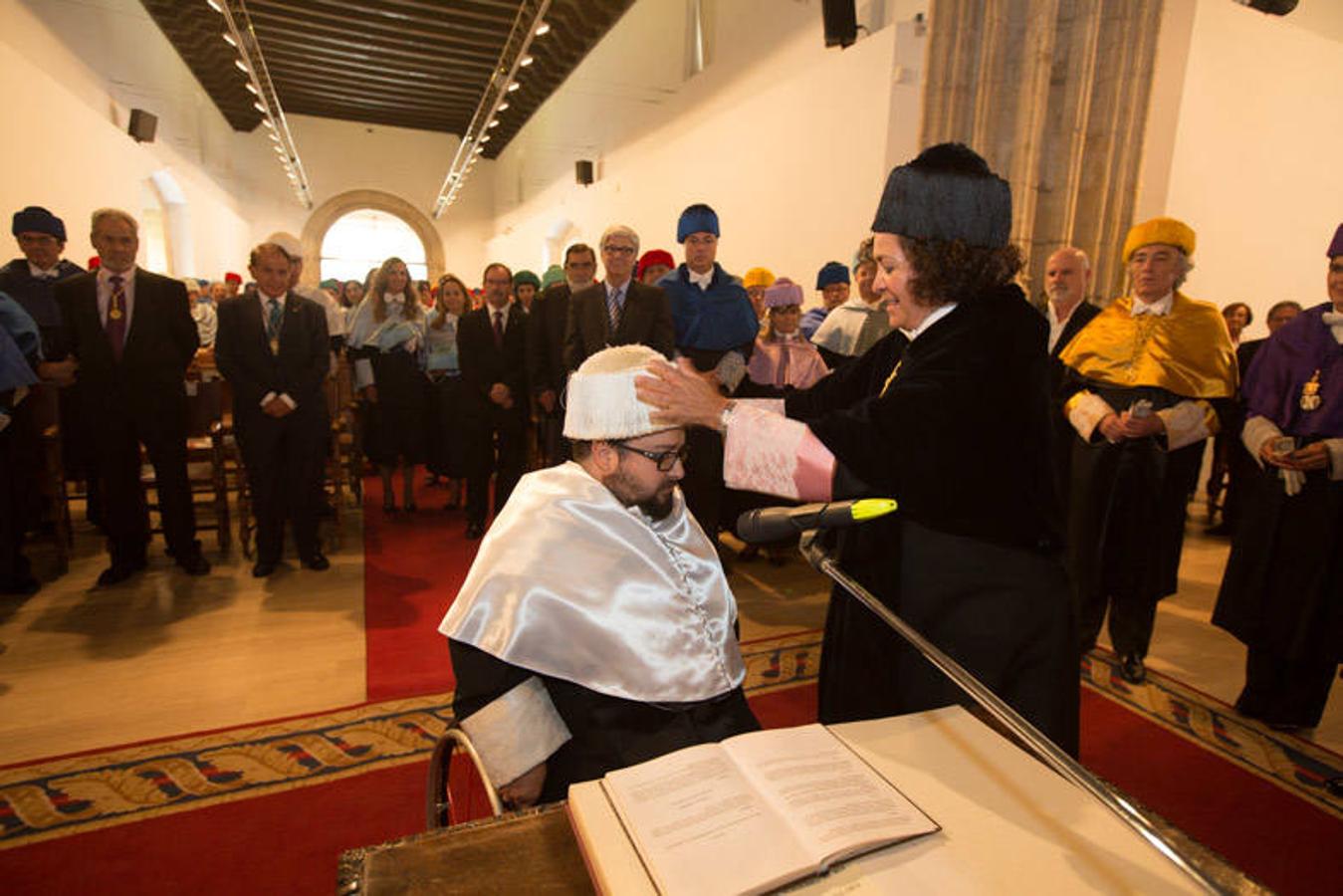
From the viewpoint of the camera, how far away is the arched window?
24641mm

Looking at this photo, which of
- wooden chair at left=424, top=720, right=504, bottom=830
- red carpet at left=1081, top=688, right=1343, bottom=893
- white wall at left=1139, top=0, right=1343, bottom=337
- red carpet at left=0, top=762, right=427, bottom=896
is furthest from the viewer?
white wall at left=1139, top=0, right=1343, bottom=337

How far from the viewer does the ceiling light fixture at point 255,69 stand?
9.78 m

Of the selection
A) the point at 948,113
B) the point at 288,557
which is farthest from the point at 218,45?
the point at 948,113

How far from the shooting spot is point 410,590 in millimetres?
4434

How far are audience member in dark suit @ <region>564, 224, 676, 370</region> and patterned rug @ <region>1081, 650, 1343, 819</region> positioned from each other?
2.88 m

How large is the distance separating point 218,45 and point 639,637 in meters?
16.6

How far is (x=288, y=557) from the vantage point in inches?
196

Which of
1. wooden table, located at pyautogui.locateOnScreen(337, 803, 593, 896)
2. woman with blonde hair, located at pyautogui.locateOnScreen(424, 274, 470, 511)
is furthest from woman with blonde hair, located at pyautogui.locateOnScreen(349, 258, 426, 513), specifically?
wooden table, located at pyautogui.locateOnScreen(337, 803, 593, 896)

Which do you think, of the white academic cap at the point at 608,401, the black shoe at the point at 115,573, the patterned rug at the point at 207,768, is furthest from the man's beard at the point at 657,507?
the black shoe at the point at 115,573

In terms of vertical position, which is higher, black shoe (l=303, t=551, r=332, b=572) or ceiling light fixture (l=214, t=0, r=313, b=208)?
ceiling light fixture (l=214, t=0, r=313, b=208)

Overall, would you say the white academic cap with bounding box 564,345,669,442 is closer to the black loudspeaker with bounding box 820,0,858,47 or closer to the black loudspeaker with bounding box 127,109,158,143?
the black loudspeaker with bounding box 820,0,858,47

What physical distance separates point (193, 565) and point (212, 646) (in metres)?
1.17

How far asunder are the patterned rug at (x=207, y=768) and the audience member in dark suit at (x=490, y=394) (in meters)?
2.52

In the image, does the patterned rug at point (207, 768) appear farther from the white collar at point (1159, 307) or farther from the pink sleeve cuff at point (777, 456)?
the white collar at point (1159, 307)
